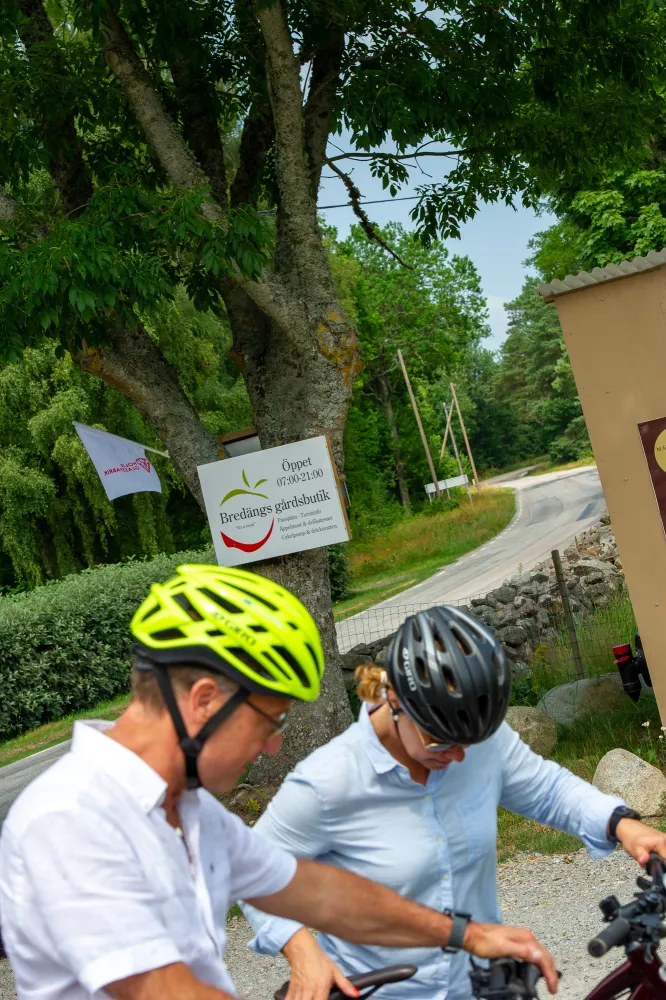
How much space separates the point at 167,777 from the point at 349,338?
7264 mm

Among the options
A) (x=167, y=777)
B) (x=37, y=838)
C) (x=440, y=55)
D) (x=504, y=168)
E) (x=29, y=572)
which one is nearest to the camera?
(x=37, y=838)

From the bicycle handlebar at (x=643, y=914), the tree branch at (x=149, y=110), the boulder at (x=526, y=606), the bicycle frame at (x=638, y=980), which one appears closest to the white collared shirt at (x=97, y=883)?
the bicycle handlebar at (x=643, y=914)

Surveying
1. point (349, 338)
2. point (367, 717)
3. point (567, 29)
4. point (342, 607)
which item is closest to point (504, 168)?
Result: point (567, 29)

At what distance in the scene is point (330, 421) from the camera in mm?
8773

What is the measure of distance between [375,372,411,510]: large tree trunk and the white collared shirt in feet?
200

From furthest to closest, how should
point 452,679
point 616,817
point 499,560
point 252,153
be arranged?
point 499,560 < point 252,153 < point 616,817 < point 452,679

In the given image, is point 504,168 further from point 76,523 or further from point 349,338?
point 76,523

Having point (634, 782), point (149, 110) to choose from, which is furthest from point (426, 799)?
point (149, 110)

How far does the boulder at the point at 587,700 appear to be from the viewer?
8.61 metres

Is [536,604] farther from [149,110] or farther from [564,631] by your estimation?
[149,110]

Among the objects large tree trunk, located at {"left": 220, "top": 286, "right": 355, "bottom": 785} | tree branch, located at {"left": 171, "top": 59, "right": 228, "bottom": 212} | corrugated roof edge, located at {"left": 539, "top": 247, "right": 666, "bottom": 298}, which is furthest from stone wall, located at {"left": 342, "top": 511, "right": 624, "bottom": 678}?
tree branch, located at {"left": 171, "top": 59, "right": 228, "bottom": 212}

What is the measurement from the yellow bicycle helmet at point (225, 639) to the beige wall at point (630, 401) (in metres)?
5.14

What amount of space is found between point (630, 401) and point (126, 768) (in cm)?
569

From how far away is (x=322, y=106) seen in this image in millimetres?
9773
